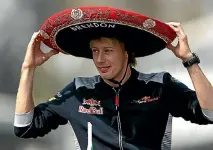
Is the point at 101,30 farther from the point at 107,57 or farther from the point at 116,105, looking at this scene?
the point at 116,105

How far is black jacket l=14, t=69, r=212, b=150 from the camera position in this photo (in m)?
1.47

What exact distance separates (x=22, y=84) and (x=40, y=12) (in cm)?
88

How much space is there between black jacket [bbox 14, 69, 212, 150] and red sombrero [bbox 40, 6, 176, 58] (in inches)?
4.0

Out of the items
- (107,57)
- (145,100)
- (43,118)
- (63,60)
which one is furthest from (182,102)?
(63,60)

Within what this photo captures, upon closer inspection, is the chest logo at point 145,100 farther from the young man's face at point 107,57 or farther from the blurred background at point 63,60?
the blurred background at point 63,60

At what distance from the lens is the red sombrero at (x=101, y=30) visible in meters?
1.34

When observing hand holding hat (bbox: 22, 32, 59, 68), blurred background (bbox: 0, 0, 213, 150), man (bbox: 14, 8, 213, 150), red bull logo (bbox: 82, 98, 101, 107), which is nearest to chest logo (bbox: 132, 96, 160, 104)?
man (bbox: 14, 8, 213, 150)

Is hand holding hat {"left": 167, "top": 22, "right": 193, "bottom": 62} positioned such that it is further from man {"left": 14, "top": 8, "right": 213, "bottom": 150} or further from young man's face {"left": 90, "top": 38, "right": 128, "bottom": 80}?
young man's face {"left": 90, "top": 38, "right": 128, "bottom": 80}

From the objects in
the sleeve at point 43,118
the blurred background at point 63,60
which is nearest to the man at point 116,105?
the sleeve at point 43,118

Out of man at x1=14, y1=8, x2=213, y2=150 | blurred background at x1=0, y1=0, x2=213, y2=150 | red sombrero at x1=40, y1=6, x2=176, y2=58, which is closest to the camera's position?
red sombrero at x1=40, y1=6, x2=176, y2=58

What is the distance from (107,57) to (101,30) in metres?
0.07

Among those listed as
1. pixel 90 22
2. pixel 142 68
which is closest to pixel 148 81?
pixel 90 22

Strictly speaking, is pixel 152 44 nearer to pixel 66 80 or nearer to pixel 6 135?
pixel 66 80

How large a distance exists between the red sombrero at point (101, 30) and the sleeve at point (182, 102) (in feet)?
0.39
